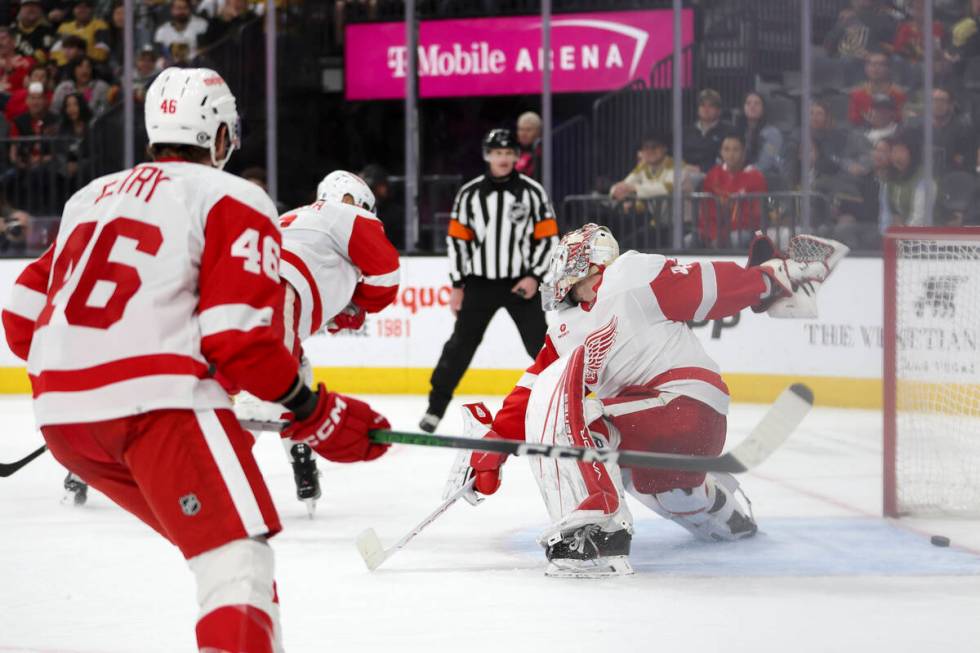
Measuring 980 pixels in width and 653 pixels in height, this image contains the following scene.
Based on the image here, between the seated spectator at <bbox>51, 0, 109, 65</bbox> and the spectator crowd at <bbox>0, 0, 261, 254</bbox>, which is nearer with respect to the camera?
the spectator crowd at <bbox>0, 0, 261, 254</bbox>

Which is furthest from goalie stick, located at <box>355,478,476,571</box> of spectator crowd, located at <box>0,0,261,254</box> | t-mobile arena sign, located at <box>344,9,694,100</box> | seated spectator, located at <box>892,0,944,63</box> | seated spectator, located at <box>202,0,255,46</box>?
seated spectator, located at <box>202,0,255,46</box>

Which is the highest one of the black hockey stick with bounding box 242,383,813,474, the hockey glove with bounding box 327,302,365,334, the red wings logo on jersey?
the hockey glove with bounding box 327,302,365,334

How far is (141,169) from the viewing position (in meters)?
1.92

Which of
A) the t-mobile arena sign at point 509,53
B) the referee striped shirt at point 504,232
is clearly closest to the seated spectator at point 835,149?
the t-mobile arena sign at point 509,53

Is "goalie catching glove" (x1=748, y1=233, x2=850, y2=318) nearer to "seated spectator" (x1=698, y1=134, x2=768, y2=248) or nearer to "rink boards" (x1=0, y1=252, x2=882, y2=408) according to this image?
"rink boards" (x1=0, y1=252, x2=882, y2=408)

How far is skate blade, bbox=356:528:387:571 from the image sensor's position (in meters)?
3.43

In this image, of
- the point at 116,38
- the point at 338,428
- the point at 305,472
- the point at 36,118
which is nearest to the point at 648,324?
the point at 305,472

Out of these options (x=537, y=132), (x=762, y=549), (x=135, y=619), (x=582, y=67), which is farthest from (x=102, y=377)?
(x=582, y=67)

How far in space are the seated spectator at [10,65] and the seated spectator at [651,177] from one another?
152 inches

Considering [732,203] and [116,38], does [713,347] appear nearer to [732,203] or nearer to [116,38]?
[732,203]

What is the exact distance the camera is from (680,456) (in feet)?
7.01

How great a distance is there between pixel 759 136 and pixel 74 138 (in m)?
3.82

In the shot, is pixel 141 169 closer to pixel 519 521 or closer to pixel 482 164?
pixel 519 521

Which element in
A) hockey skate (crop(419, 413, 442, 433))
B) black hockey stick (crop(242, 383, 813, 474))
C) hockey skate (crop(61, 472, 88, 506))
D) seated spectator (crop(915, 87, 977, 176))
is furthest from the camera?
seated spectator (crop(915, 87, 977, 176))
